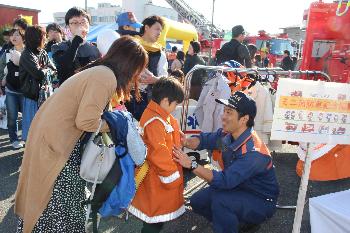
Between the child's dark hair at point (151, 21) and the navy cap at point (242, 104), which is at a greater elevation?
the child's dark hair at point (151, 21)

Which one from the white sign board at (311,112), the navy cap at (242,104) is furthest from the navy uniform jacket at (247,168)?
the white sign board at (311,112)

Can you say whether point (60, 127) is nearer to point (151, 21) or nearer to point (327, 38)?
point (151, 21)

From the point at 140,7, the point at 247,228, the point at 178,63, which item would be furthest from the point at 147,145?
the point at 140,7

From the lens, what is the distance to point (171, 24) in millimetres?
11023

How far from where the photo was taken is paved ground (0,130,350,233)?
3.30 m

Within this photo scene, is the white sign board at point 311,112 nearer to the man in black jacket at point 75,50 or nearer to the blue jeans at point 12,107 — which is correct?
the man in black jacket at point 75,50

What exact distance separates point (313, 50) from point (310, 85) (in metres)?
4.82

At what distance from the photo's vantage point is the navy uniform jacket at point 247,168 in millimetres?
2648

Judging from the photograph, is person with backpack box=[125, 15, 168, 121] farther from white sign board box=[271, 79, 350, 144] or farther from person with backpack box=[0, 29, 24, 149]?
person with backpack box=[0, 29, 24, 149]

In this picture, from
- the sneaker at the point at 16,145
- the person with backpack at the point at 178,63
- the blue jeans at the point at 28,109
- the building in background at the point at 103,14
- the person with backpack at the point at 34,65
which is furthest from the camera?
the building in background at the point at 103,14

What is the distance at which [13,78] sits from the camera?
5.01 m

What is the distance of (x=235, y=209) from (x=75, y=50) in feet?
6.57

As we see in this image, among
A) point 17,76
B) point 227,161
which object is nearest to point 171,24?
point 17,76

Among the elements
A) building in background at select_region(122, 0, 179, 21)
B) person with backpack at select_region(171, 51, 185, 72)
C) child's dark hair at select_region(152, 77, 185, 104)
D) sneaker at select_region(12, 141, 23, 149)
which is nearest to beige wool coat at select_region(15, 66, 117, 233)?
child's dark hair at select_region(152, 77, 185, 104)
